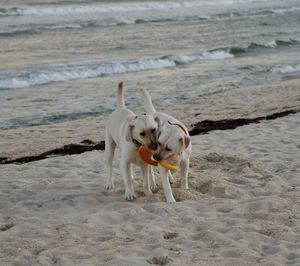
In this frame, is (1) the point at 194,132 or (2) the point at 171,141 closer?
(2) the point at 171,141

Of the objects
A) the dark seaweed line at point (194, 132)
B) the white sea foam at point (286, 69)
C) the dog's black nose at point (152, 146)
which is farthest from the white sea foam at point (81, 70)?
the dog's black nose at point (152, 146)

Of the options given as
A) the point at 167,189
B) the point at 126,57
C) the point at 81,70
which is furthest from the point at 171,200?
the point at 126,57

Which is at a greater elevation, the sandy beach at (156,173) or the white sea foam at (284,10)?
the white sea foam at (284,10)

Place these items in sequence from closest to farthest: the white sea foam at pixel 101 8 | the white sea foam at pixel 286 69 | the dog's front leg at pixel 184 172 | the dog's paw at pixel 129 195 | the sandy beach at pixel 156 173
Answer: the sandy beach at pixel 156 173
the dog's front leg at pixel 184 172
the dog's paw at pixel 129 195
the white sea foam at pixel 286 69
the white sea foam at pixel 101 8

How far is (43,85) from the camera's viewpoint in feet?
55.9

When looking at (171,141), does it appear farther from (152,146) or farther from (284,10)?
(284,10)

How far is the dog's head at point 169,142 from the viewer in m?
5.54

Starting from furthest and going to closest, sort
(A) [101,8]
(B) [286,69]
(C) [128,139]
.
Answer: (A) [101,8] < (B) [286,69] < (C) [128,139]

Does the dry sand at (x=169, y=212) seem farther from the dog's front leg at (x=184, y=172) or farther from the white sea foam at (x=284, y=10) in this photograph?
the white sea foam at (x=284, y=10)

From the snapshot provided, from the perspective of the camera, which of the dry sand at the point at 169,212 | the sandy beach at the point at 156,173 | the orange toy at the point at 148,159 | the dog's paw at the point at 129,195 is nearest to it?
the dry sand at the point at 169,212

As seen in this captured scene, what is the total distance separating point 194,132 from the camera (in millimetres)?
10219

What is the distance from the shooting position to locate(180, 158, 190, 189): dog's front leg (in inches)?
242

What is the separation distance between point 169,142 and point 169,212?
2.35 feet

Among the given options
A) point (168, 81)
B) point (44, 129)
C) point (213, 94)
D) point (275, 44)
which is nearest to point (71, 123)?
point (44, 129)
